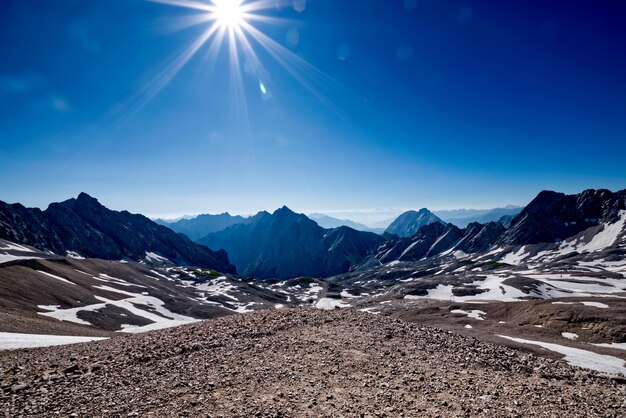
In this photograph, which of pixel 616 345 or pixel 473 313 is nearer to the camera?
pixel 616 345

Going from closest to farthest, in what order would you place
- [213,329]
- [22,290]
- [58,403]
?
[58,403], [213,329], [22,290]

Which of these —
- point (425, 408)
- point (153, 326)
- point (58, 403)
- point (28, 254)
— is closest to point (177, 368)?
point (58, 403)

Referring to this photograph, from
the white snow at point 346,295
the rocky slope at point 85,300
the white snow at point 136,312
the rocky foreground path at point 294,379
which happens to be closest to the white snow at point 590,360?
the rocky foreground path at point 294,379

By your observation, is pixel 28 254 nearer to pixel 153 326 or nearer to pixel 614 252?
pixel 153 326

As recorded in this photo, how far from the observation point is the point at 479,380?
16.7m

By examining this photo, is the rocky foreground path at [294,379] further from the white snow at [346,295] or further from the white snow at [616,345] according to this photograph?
the white snow at [346,295]

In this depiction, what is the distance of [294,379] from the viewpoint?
16.0m

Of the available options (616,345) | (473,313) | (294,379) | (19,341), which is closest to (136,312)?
(19,341)

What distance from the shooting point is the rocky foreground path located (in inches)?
515

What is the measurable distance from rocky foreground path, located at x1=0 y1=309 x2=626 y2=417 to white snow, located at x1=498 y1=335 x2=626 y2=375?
16852 mm

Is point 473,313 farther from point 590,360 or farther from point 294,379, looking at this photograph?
point 294,379

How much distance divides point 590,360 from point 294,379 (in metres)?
37.0

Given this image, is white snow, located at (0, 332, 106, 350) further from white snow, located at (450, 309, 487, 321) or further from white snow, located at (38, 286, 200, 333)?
white snow, located at (450, 309, 487, 321)

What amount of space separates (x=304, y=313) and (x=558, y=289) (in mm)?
134111
